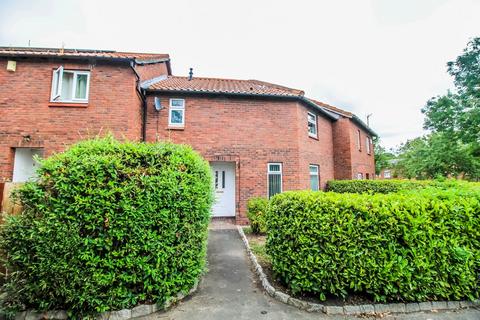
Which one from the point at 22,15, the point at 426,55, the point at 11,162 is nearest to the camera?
the point at 11,162

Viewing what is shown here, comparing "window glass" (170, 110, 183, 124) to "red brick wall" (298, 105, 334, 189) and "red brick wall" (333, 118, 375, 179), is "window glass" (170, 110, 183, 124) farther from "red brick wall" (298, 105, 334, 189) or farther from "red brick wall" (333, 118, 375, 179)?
"red brick wall" (333, 118, 375, 179)

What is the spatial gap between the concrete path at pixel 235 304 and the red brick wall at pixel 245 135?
433 cm

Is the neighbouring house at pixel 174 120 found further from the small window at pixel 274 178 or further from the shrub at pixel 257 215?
the shrub at pixel 257 215

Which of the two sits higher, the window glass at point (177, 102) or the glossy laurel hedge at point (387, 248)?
the window glass at point (177, 102)

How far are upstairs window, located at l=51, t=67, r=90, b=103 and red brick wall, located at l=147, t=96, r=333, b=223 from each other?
2289mm

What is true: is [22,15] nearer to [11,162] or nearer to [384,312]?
[11,162]

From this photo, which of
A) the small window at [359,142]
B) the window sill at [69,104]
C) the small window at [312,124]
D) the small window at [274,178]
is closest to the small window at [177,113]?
the window sill at [69,104]

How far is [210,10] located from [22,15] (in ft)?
26.6

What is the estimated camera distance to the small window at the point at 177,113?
29.0 feet

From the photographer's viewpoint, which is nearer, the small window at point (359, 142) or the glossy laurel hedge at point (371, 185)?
the glossy laurel hedge at point (371, 185)

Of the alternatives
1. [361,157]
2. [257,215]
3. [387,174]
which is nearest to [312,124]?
[361,157]

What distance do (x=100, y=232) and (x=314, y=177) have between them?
9978mm

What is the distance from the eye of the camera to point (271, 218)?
396cm

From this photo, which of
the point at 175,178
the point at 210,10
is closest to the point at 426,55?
the point at 210,10
